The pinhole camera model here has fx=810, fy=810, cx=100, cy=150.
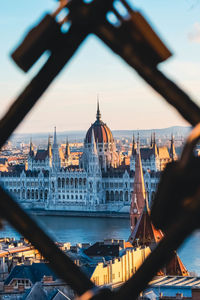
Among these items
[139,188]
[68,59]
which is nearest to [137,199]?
[139,188]

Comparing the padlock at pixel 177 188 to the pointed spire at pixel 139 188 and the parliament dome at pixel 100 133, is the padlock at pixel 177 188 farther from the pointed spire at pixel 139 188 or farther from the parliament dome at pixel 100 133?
the parliament dome at pixel 100 133

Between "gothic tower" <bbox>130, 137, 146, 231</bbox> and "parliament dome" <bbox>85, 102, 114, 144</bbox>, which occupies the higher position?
"parliament dome" <bbox>85, 102, 114, 144</bbox>


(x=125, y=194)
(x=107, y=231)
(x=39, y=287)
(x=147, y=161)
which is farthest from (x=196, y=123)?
(x=147, y=161)

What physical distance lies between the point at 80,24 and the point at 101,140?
31870 millimetres

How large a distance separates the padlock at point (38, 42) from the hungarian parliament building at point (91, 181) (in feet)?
86.9

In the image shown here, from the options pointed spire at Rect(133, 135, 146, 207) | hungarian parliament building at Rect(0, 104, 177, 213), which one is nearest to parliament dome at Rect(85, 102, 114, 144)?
hungarian parliament building at Rect(0, 104, 177, 213)

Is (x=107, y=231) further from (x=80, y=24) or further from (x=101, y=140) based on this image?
(x=80, y=24)

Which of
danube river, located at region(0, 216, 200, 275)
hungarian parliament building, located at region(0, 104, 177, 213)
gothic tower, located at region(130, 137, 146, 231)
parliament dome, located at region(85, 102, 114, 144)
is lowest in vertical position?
danube river, located at region(0, 216, 200, 275)

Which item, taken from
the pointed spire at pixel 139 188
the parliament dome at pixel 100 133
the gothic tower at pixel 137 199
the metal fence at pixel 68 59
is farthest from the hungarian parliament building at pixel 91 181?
the metal fence at pixel 68 59

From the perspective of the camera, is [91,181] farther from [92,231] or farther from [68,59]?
[68,59]

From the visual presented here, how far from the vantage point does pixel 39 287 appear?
30.4 feet

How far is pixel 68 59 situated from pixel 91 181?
28.9 m

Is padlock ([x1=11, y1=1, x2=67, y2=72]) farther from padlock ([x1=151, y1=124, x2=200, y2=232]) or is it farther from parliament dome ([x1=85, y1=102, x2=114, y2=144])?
parliament dome ([x1=85, y1=102, x2=114, y2=144])

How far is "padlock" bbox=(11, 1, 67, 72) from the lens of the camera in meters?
0.57
